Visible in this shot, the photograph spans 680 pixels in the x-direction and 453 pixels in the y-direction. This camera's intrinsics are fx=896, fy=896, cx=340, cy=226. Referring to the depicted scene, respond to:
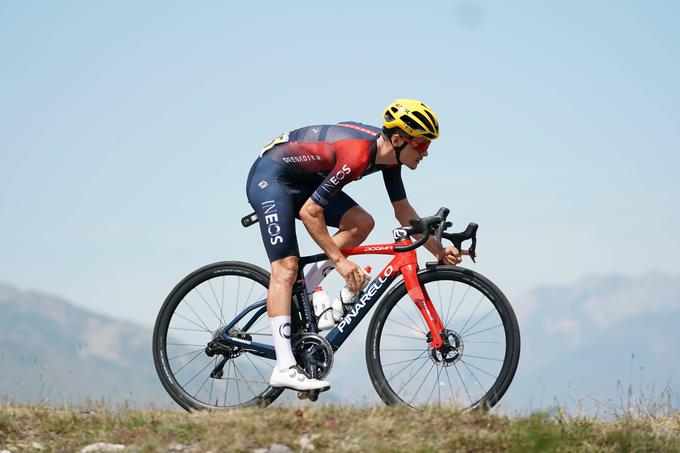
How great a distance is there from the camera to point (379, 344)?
8.38m

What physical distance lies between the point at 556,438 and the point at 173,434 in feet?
9.77

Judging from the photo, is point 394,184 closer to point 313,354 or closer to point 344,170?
point 344,170

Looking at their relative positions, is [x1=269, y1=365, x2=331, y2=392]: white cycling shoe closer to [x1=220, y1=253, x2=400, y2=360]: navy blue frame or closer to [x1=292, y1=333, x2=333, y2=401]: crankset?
[x1=292, y1=333, x2=333, y2=401]: crankset

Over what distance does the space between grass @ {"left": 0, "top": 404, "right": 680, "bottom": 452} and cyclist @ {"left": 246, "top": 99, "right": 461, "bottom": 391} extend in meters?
1.06

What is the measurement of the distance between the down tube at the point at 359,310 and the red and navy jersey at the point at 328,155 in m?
0.97

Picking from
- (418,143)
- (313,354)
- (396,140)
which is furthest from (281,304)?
(418,143)

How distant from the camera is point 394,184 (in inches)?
352

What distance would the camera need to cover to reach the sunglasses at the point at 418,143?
834 cm

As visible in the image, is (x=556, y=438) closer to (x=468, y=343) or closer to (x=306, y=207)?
(x=468, y=343)

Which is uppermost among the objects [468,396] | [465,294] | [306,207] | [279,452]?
[306,207]

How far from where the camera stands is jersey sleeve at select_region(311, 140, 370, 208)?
8117 mm

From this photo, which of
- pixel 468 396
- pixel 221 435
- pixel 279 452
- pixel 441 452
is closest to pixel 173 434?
pixel 221 435

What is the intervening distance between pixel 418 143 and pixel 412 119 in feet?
0.82

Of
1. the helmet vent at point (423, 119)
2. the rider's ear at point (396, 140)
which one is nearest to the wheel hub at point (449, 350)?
the rider's ear at point (396, 140)
